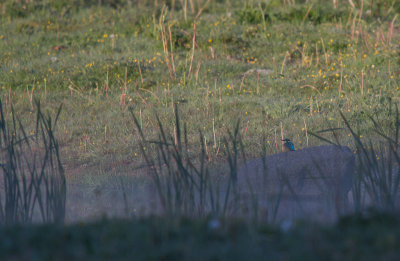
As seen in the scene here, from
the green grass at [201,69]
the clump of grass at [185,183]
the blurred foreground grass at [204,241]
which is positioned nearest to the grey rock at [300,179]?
the clump of grass at [185,183]

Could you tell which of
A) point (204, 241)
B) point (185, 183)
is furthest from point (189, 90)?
point (204, 241)

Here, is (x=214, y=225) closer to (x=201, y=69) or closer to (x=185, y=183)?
(x=185, y=183)

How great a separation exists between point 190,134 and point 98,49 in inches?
157

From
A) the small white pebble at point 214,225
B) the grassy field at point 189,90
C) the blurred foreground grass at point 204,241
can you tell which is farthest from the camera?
the grassy field at point 189,90

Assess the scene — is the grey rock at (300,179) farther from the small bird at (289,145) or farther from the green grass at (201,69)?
the green grass at (201,69)

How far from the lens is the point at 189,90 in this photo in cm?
739

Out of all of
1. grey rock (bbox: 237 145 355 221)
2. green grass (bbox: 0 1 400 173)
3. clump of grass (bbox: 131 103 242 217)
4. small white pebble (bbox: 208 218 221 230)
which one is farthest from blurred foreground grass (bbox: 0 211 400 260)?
green grass (bbox: 0 1 400 173)

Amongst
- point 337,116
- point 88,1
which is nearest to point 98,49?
point 88,1

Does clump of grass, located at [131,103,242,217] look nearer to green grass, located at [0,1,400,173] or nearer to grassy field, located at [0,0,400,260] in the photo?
grassy field, located at [0,0,400,260]

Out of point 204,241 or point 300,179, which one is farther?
point 300,179

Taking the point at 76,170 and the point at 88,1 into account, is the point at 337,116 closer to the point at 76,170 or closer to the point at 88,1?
the point at 76,170

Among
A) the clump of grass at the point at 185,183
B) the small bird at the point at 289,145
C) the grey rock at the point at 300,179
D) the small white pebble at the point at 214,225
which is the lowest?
the small bird at the point at 289,145

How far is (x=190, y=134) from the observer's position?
5746mm

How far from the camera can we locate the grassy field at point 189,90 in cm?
365
